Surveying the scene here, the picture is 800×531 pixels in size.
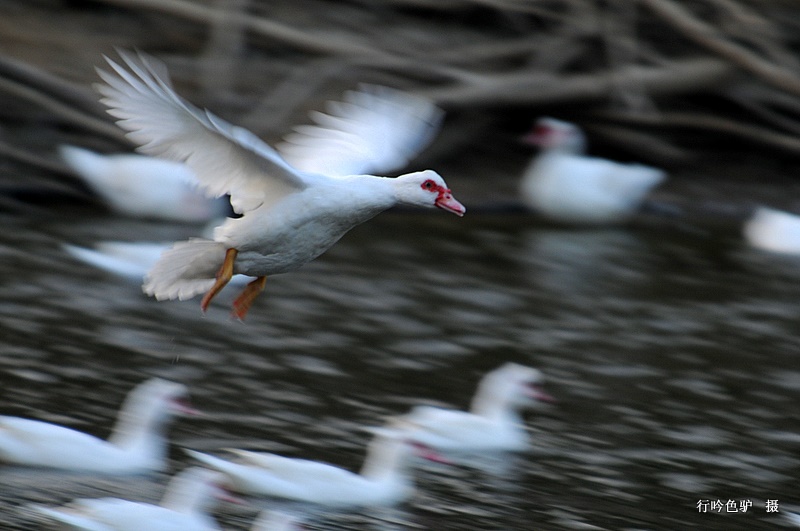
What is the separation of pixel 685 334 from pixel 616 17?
515 cm

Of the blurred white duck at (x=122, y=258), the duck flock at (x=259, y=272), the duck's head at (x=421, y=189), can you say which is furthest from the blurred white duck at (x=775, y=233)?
the duck's head at (x=421, y=189)

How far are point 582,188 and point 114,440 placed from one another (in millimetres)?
6620

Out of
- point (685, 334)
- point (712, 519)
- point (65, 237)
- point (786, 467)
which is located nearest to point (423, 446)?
point (712, 519)

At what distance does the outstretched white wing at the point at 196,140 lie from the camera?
5312 millimetres

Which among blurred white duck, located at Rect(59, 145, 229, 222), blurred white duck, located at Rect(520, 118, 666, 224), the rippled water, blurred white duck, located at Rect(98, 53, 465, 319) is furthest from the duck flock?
blurred white duck, located at Rect(520, 118, 666, 224)

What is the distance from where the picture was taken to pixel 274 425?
7309 mm

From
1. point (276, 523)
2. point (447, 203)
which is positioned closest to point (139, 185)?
point (447, 203)

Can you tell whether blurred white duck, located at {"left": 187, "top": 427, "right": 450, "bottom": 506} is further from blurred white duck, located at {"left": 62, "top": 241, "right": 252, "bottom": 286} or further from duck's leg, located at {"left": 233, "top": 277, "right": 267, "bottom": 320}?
blurred white duck, located at {"left": 62, "top": 241, "right": 252, "bottom": 286}

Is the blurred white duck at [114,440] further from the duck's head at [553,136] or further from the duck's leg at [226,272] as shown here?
the duck's head at [553,136]

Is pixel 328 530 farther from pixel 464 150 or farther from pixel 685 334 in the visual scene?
pixel 464 150

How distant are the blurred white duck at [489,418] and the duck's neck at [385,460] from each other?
17 cm

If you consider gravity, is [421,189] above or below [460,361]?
below

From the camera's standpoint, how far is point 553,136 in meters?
13.0

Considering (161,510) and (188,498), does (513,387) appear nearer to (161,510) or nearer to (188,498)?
(188,498)
